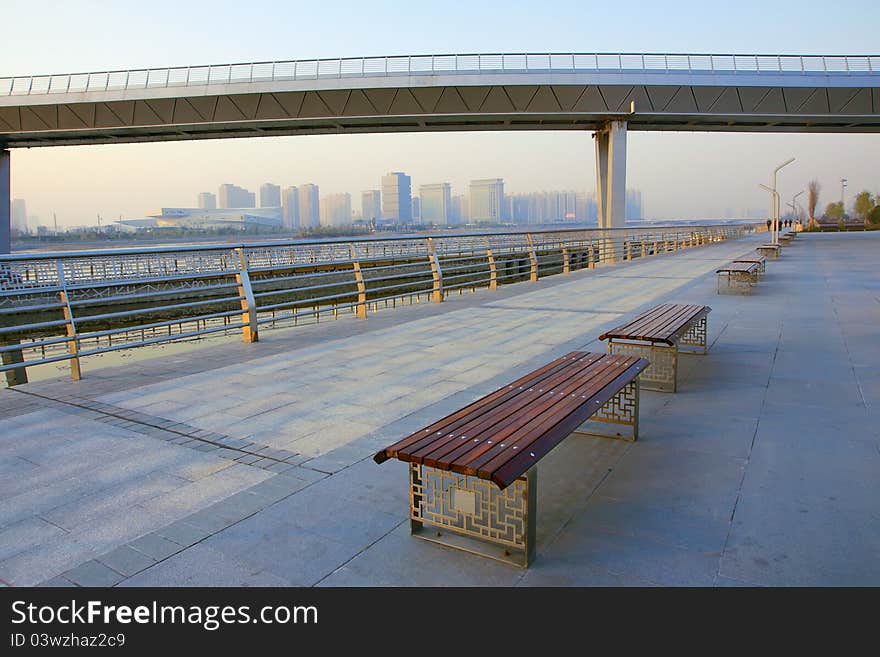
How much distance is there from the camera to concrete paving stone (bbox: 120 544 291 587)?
290 centimetres

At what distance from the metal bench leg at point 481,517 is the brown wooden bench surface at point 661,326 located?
116 inches

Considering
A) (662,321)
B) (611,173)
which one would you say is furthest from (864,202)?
(662,321)

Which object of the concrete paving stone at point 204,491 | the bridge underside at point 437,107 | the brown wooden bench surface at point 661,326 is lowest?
the concrete paving stone at point 204,491

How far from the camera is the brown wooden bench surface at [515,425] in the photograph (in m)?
2.97

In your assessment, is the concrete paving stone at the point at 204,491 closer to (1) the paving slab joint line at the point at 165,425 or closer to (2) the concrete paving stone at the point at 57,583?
(1) the paving slab joint line at the point at 165,425

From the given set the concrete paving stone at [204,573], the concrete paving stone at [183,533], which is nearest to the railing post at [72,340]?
the concrete paving stone at [183,533]

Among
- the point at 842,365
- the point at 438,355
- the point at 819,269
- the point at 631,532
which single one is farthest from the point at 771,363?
the point at 819,269

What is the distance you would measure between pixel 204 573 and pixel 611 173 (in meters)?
44.4

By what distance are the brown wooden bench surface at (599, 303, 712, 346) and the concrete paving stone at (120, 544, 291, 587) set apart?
3.93m

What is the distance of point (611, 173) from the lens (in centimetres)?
4391

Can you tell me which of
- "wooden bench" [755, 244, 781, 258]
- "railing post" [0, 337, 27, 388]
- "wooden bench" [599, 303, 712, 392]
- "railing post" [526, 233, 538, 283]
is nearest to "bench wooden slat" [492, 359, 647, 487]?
"wooden bench" [599, 303, 712, 392]

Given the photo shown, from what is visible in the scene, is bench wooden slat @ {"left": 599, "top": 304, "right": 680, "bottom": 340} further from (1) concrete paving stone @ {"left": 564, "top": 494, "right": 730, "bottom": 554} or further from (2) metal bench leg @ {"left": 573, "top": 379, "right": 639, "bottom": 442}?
(1) concrete paving stone @ {"left": 564, "top": 494, "right": 730, "bottom": 554}

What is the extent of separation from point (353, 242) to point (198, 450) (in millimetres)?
6468

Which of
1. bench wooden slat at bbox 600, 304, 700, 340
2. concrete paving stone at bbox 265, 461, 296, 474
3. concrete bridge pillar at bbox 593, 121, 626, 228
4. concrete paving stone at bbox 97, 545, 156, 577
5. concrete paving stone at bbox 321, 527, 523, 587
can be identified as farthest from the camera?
concrete bridge pillar at bbox 593, 121, 626, 228
